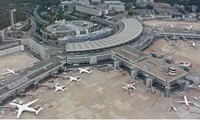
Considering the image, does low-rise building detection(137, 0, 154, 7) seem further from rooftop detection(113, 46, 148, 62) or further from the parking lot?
the parking lot

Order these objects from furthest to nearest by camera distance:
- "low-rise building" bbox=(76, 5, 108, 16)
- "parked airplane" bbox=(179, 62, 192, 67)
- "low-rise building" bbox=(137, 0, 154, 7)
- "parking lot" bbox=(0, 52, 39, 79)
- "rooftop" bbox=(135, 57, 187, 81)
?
1. "low-rise building" bbox=(137, 0, 154, 7)
2. "low-rise building" bbox=(76, 5, 108, 16)
3. "parking lot" bbox=(0, 52, 39, 79)
4. "parked airplane" bbox=(179, 62, 192, 67)
5. "rooftop" bbox=(135, 57, 187, 81)

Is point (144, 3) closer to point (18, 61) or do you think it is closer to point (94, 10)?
point (94, 10)

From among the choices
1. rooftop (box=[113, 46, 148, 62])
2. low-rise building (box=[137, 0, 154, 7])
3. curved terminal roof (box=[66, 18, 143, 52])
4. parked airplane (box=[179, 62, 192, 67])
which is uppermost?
low-rise building (box=[137, 0, 154, 7])

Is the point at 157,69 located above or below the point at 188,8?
below

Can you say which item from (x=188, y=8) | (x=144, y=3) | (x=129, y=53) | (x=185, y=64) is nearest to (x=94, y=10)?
(x=144, y=3)

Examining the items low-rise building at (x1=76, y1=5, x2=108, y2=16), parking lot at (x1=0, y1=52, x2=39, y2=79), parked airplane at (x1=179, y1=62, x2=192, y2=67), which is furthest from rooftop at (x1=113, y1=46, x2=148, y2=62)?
low-rise building at (x1=76, y1=5, x2=108, y2=16)

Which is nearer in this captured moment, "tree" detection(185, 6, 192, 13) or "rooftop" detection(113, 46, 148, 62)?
"rooftop" detection(113, 46, 148, 62)

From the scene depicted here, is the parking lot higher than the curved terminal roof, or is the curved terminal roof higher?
the curved terminal roof

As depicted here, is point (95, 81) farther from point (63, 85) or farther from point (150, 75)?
point (150, 75)
